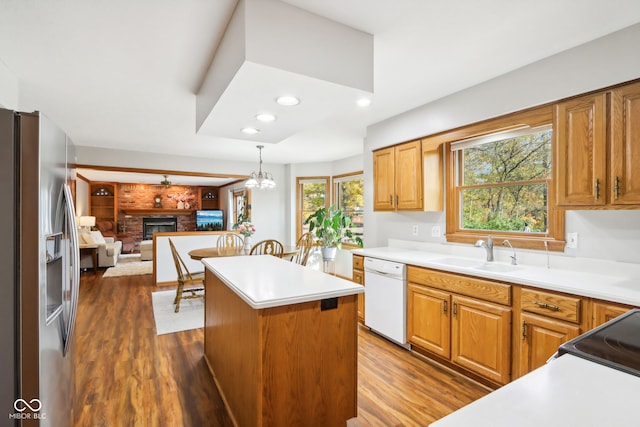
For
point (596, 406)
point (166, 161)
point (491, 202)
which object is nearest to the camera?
point (596, 406)

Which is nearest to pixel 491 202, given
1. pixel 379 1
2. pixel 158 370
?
pixel 379 1

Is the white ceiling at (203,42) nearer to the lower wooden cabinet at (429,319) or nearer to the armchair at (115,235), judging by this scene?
the lower wooden cabinet at (429,319)

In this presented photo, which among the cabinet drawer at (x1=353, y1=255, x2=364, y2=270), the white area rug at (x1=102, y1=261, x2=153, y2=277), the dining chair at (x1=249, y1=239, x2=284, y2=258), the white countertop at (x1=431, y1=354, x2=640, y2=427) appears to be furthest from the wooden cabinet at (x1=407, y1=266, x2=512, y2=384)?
the white area rug at (x1=102, y1=261, x2=153, y2=277)

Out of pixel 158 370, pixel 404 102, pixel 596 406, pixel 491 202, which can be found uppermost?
pixel 404 102

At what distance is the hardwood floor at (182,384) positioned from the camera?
2.06m

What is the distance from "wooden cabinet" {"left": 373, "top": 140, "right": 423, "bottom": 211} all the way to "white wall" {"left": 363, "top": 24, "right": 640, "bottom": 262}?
0.84ft

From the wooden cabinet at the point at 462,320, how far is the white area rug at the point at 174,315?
2.44 m

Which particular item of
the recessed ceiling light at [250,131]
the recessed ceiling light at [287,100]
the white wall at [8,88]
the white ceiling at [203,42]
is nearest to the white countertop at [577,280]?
the white ceiling at [203,42]

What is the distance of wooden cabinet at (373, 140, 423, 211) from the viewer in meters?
3.29

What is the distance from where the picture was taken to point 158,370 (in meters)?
2.67

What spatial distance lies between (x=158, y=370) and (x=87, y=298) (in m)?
2.97

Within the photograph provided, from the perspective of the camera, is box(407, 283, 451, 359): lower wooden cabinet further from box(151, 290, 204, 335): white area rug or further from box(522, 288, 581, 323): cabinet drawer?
box(151, 290, 204, 335): white area rug

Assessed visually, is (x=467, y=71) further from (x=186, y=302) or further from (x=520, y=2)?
(x=186, y=302)

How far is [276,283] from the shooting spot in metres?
1.95
